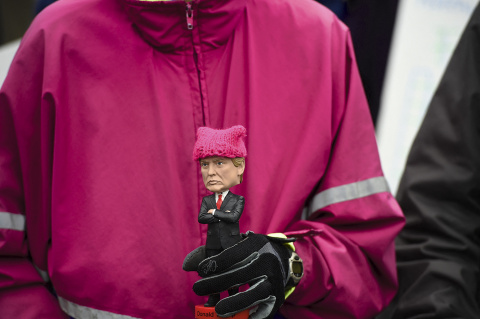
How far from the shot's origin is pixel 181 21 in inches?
45.8

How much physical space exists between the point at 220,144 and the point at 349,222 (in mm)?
484

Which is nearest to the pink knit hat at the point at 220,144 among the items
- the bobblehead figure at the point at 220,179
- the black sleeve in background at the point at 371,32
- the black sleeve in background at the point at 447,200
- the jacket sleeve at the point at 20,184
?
the bobblehead figure at the point at 220,179

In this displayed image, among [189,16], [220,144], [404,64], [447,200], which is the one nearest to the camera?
[220,144]

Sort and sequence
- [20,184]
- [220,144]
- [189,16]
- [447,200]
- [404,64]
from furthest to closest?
[404,64], [447,200], [20,184], [189,16], [220,144]

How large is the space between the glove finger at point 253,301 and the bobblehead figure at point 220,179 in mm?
79

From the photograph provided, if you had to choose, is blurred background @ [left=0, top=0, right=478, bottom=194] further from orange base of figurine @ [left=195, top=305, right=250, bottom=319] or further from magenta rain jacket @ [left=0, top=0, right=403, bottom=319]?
orange base of figurine @ [left=195, top=305, right=250, bottom=319]

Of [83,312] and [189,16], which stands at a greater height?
[189,16]

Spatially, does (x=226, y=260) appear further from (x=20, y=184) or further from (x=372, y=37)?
(x=372, y=37)

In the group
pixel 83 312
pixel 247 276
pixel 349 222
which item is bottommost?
pixel 83 312

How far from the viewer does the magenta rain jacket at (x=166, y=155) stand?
1166 mm

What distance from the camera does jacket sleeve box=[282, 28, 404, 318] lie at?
3.96 feet

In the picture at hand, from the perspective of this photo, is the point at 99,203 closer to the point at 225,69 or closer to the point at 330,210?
the point at 225,69

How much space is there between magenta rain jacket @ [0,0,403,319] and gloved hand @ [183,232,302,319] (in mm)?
203

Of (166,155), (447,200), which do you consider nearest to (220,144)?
(166,155)
